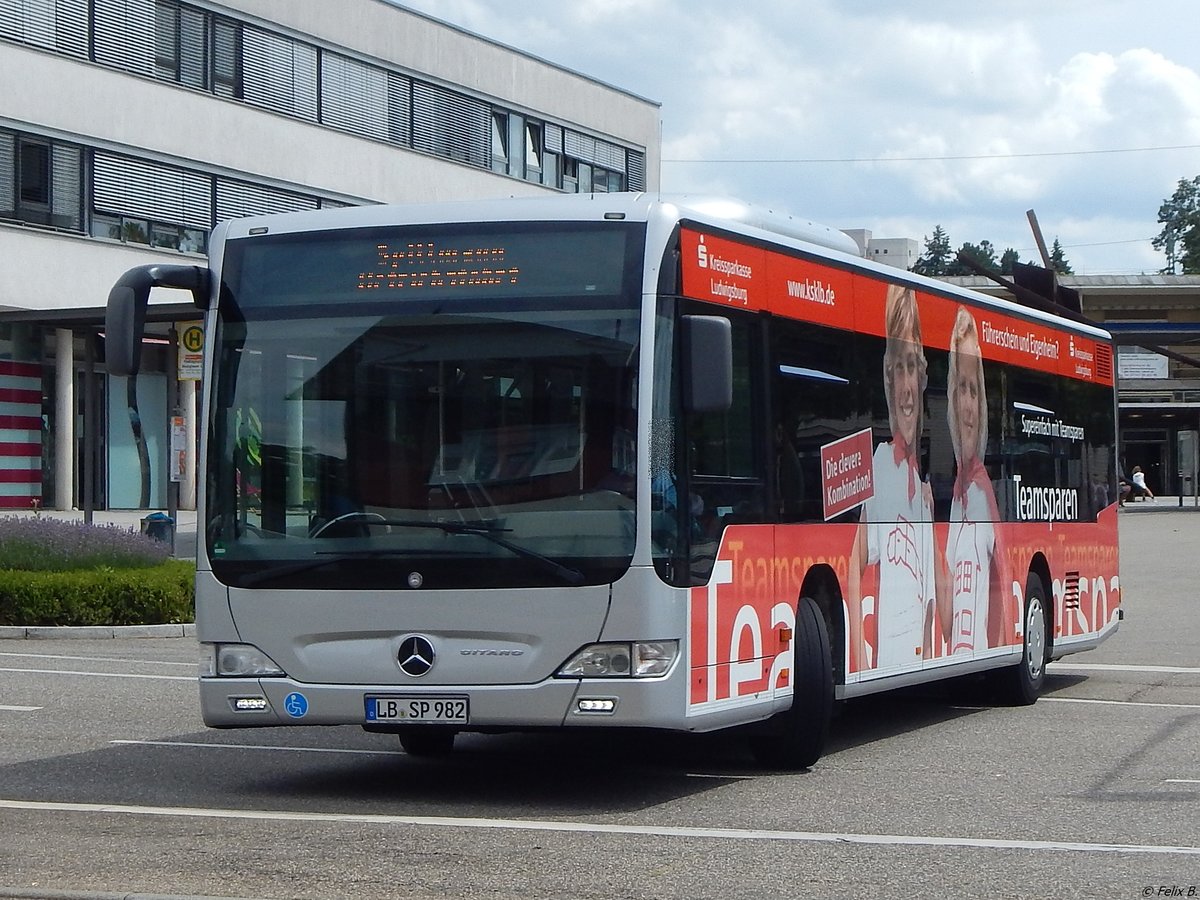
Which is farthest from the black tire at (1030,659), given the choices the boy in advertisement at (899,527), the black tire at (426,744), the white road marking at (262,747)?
the white road marking at (262,747)

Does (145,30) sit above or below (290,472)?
above

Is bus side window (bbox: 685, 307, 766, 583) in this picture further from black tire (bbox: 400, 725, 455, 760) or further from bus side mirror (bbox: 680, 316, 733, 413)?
black tire (bbox: 400, 725, 455, 760)

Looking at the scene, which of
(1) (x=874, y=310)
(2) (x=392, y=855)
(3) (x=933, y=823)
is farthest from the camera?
(1) (x=874, y=310)

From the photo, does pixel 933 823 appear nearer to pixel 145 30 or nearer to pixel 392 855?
pixel 392 855

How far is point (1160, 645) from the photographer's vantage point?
2031 centimetres

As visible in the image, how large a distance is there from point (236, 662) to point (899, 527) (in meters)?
4.51

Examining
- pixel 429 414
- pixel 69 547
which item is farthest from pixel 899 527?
pixel 69 547

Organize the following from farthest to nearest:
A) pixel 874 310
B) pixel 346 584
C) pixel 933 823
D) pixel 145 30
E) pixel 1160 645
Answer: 1. pixel 145 30
2. pixel 1160 645
3. pixel 874 310
4. pixel 346 584
5. pixel 933 823

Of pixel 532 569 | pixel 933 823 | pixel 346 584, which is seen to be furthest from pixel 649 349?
pixel 933 823

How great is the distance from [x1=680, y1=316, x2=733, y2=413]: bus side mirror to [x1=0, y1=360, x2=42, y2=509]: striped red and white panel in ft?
118

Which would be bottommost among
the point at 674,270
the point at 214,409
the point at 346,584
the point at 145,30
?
the point at 346,584

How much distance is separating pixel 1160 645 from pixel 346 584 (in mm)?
12600

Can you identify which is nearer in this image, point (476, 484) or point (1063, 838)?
point (1063, 838)

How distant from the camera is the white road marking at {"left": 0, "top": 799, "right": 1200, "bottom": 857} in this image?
8.43m
